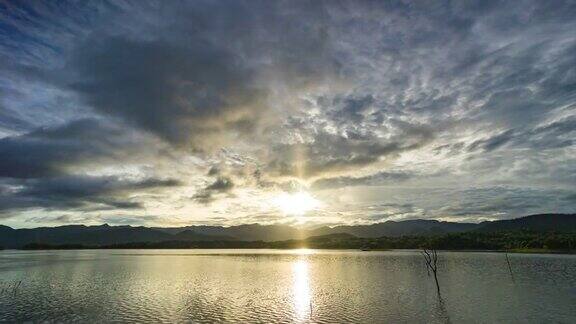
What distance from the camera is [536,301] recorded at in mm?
47656

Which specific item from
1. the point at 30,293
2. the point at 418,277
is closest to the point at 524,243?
the point at 418,277

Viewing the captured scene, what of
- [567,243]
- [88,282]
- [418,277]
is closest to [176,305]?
[88,282]

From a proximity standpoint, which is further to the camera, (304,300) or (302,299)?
(302,299)

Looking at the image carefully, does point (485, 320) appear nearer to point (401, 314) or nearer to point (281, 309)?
point (401, 314)

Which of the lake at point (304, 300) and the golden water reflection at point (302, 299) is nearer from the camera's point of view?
the lake at point (304, 300)

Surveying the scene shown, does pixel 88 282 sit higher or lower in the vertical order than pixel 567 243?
lower

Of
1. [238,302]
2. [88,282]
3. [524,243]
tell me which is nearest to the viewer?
[238,302]

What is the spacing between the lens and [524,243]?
180875 mm

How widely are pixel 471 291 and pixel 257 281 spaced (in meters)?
39.8

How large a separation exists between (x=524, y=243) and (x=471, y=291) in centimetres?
15029

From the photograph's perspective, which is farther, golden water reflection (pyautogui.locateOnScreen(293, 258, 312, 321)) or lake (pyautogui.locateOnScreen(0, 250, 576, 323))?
golden water reflection (pyautogui.locateOnScreen(293, 258, 312, 321))

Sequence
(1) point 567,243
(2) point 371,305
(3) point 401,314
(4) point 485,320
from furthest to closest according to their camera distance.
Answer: (1) point 567,243 → (2) point 371,305 → (3) point 401,314 → (4) point 485,320

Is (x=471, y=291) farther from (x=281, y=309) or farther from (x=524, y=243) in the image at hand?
(x=524, y=243)

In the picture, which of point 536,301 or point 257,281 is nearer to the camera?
point 536,301
